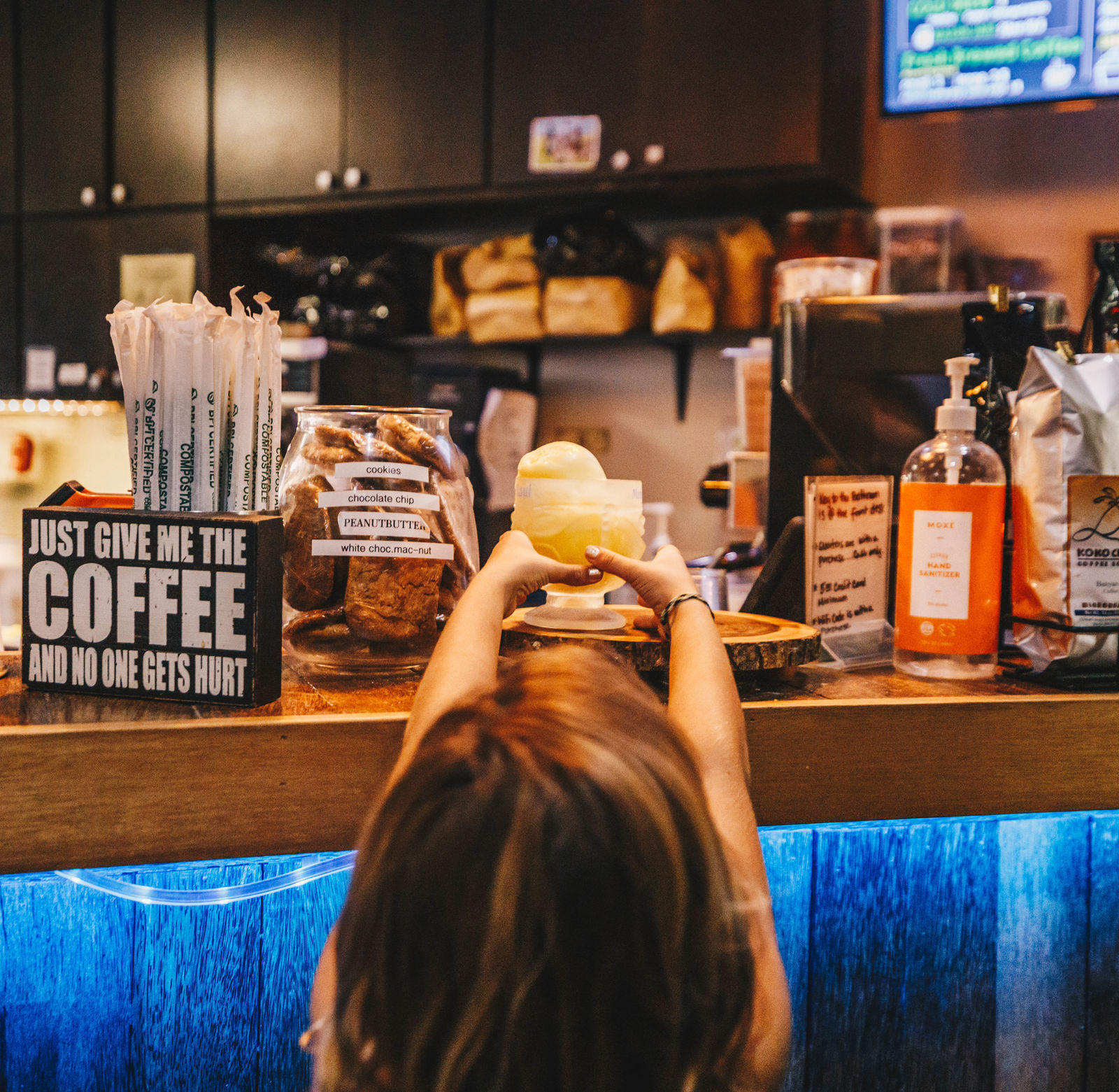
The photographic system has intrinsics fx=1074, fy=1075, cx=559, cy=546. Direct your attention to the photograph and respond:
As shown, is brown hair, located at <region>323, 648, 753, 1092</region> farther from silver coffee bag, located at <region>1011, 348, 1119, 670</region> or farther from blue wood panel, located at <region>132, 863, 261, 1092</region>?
silver coffee bag, located at <region>1011, 348, 1119, 670</region>

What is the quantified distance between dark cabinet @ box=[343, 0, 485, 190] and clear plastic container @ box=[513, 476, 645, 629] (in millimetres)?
2384

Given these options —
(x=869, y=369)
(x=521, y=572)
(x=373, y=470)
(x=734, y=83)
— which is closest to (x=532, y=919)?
(x=521, y=572)

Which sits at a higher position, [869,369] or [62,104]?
[62,104]

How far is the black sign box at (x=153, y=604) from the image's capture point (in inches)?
35.6

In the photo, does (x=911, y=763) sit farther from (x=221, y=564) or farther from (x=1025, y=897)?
(x=221, y=564)

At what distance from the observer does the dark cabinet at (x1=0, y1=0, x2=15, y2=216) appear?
3.56m

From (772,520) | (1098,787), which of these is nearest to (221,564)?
(1098,787)

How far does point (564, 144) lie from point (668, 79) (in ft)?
1.10

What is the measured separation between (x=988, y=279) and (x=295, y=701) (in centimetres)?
277

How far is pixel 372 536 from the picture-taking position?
38.5 inches

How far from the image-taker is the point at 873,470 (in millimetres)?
1490

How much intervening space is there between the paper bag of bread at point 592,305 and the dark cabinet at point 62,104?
5.17ft

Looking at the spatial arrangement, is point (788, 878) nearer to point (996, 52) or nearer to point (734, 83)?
point (734, 83)

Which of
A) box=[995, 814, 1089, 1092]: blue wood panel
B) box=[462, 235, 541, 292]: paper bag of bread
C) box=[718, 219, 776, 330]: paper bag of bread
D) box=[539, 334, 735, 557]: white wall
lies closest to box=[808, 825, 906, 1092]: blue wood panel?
box=[995, 814, 1089, 1092]: blue wood panel
